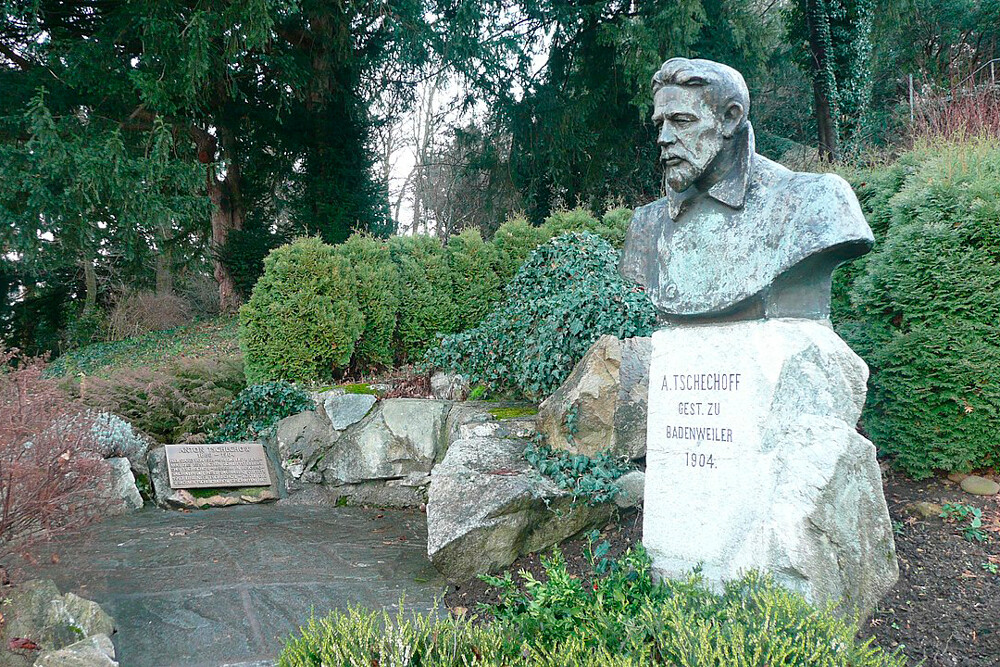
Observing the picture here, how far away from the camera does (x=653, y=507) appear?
367 centimetres

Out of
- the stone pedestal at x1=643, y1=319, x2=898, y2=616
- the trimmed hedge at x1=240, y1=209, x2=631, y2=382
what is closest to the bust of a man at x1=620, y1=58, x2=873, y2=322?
the stone pedestal at x1=643, y1=319, x2=898, y2=616

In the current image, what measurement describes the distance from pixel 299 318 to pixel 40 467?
15.1ft

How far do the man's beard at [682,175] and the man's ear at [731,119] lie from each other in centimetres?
21

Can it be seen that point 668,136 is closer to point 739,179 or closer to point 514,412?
point 739,179

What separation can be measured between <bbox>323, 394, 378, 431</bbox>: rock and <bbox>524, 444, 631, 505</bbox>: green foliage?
2819mm

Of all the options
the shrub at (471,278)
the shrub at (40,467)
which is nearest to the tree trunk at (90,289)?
the shrub at (471,278)

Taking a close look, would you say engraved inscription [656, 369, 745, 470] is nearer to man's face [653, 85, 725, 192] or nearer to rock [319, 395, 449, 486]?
man's face [653, 85, 725, 192]

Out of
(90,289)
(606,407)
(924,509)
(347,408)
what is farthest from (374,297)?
(90,289)

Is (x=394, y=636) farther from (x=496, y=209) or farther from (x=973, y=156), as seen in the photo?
(x=496, y=209)

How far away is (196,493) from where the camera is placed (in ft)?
22.1

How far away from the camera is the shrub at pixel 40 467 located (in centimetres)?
357

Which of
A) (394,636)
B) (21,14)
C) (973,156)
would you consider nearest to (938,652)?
(394,636)

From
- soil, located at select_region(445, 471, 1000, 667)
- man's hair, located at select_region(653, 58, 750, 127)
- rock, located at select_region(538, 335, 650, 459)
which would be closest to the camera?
soil, located at select_region(445, 471, 1000, 667)

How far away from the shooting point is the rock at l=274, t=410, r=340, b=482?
7219 mm
